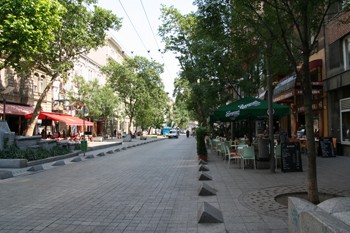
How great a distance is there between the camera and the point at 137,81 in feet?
173

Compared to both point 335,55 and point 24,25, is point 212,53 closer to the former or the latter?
point 335,55

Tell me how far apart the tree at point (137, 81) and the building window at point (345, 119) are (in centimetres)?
3818

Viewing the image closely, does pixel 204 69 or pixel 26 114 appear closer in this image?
pixel 204 69

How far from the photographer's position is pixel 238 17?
855 cm

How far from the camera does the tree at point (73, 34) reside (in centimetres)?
Result: 2511

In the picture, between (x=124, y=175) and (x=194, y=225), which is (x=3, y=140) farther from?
(x=194, y=225)

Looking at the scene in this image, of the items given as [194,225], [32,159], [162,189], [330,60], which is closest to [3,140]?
[32,159]

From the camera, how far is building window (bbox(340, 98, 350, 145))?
16867mm

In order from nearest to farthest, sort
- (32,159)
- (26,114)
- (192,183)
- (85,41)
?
1. (192,183)
2. (32,159)
3. (85,41)
4. (26,114)

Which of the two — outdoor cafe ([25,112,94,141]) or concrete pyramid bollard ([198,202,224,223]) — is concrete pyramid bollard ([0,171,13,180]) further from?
outdoor cafe ([25,112,94,141])

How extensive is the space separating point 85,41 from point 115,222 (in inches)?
869

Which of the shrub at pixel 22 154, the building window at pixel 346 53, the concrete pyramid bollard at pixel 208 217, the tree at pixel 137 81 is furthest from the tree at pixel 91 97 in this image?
the concrete pyramid bollard at pixel 208 217

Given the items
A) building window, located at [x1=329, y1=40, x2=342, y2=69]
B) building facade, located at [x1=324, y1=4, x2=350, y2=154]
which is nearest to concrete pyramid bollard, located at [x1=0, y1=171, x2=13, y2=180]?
building facade, located at [x1=324, y1=4, x2=350, y2=154]

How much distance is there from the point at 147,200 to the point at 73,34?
2037cm
